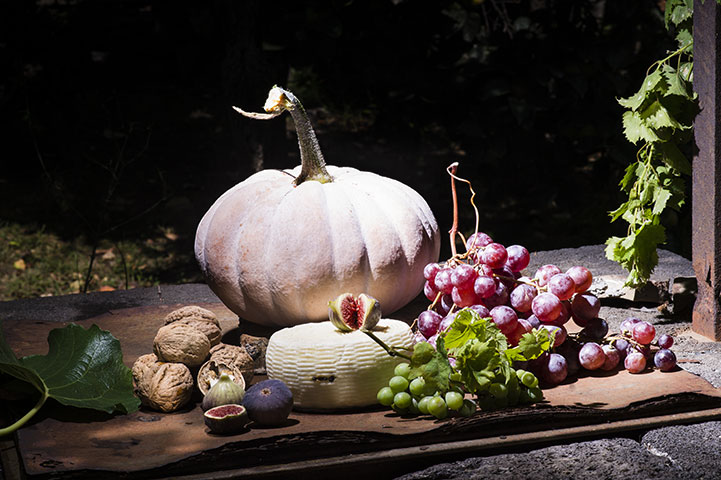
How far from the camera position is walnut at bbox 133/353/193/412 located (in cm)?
232

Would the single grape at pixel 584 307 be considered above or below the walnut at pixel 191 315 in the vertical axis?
above

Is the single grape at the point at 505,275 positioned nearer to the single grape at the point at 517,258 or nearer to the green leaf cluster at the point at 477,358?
the single grape at the point at 517,258

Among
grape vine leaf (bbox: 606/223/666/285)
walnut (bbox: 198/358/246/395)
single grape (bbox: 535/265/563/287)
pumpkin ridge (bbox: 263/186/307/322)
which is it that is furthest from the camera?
grape vine leaf (bbox: 606/223/666/285)

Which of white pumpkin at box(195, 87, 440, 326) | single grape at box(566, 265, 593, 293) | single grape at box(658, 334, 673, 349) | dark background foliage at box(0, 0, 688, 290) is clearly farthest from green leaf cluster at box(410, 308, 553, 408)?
dark background foliage at box(0, 0, 688, 290)

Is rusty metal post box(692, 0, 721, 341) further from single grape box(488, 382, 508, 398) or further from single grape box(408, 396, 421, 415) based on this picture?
single grape box(408, 396, 421, 415)

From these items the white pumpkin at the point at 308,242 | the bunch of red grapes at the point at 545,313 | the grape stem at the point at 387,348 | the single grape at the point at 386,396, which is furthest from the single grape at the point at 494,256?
the single grape at the point at 386,396

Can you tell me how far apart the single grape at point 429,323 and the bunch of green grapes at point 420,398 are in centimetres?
30

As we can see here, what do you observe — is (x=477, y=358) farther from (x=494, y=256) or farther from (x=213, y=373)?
(x=213, y=373)

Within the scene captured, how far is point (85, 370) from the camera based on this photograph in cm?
222

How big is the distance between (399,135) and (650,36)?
148 centimetres

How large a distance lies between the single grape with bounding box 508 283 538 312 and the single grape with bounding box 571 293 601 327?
15cm

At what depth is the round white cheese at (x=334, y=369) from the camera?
228cm

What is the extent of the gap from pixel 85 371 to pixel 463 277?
1.03 meters

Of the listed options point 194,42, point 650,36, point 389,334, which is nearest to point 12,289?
point 194,42
